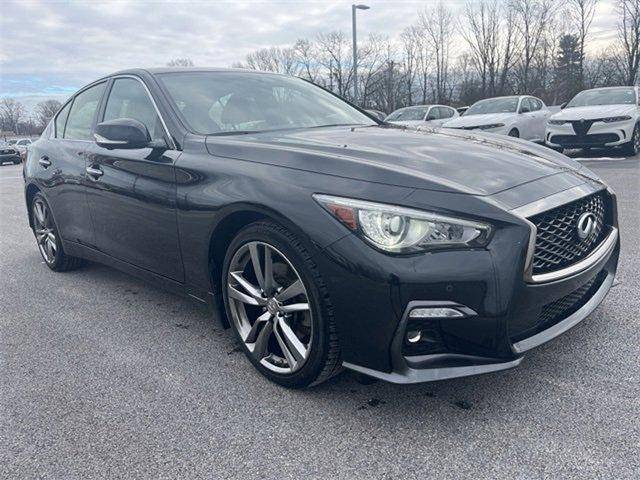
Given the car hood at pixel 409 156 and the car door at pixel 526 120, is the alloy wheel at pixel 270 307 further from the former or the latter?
the car door at pixel 526 120

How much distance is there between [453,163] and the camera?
98.1 inches

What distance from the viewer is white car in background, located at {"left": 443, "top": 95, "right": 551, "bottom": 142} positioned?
1249 cm

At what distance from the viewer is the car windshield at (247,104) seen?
3328 millimetres

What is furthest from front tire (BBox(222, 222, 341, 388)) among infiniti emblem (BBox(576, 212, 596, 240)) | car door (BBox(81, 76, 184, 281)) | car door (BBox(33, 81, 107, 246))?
car door (BBox(33, 81, 107, 246))

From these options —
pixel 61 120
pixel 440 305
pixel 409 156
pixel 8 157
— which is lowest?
pixel 8 157

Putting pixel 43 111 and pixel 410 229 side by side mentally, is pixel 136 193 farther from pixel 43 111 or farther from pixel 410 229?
pixel 43 111

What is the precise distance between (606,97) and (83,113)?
12.3 metres

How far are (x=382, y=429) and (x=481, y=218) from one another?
957 mm

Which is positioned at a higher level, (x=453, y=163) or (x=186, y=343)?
(x=453, y=163)

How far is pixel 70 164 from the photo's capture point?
4.21m

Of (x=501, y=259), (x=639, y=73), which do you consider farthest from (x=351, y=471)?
(x=639, y=73)

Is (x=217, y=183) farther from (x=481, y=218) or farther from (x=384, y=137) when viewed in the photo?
(x=481, y=218)

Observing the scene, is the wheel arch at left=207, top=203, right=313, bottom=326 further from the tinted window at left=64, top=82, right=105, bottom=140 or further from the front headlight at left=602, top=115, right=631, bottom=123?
the front headlight at left=602, top=115, right=631, bottom=123

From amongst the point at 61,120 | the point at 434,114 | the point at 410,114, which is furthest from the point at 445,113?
the point at 61,120
